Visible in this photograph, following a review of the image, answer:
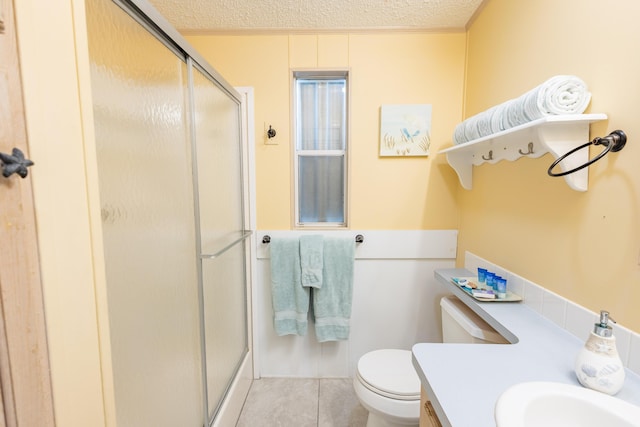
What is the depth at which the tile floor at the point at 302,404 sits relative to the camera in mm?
1504

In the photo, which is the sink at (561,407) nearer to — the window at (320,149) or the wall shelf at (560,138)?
the wall shelf at (560,138)

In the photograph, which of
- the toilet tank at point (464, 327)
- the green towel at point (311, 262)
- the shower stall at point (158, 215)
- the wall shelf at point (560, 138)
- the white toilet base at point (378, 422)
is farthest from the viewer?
the green towel at point (311, 262)

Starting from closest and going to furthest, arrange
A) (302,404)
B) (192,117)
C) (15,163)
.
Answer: (15,163) → (192,117) → (302,404)

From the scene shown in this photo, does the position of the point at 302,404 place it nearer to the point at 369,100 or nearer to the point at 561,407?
the point at 561,407

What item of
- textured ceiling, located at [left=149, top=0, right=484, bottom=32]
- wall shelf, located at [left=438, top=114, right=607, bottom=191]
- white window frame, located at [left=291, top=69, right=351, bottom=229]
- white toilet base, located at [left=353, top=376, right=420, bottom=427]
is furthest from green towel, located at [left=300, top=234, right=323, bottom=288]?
textured ceiling, located at [left=149, top=0, right=484, bottom=32]

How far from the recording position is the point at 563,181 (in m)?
0.92

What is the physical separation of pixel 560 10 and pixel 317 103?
1152 millimetres

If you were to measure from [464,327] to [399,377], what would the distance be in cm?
37

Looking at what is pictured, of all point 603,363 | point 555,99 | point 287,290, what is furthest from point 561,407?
point 287,290

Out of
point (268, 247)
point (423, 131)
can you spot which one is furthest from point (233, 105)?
point (423, 131)

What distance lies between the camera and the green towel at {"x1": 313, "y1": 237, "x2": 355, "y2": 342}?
166 cm

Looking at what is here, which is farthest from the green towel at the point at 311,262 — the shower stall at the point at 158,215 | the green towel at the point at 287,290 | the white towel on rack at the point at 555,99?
the white towel on rack at the point at 555,99

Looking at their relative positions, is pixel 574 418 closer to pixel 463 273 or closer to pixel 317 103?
pixel 463 273

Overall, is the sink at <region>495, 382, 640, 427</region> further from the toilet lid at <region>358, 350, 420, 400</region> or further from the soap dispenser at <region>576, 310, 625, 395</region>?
the toilet lid at <region>358, 350, 420, 400</region>
